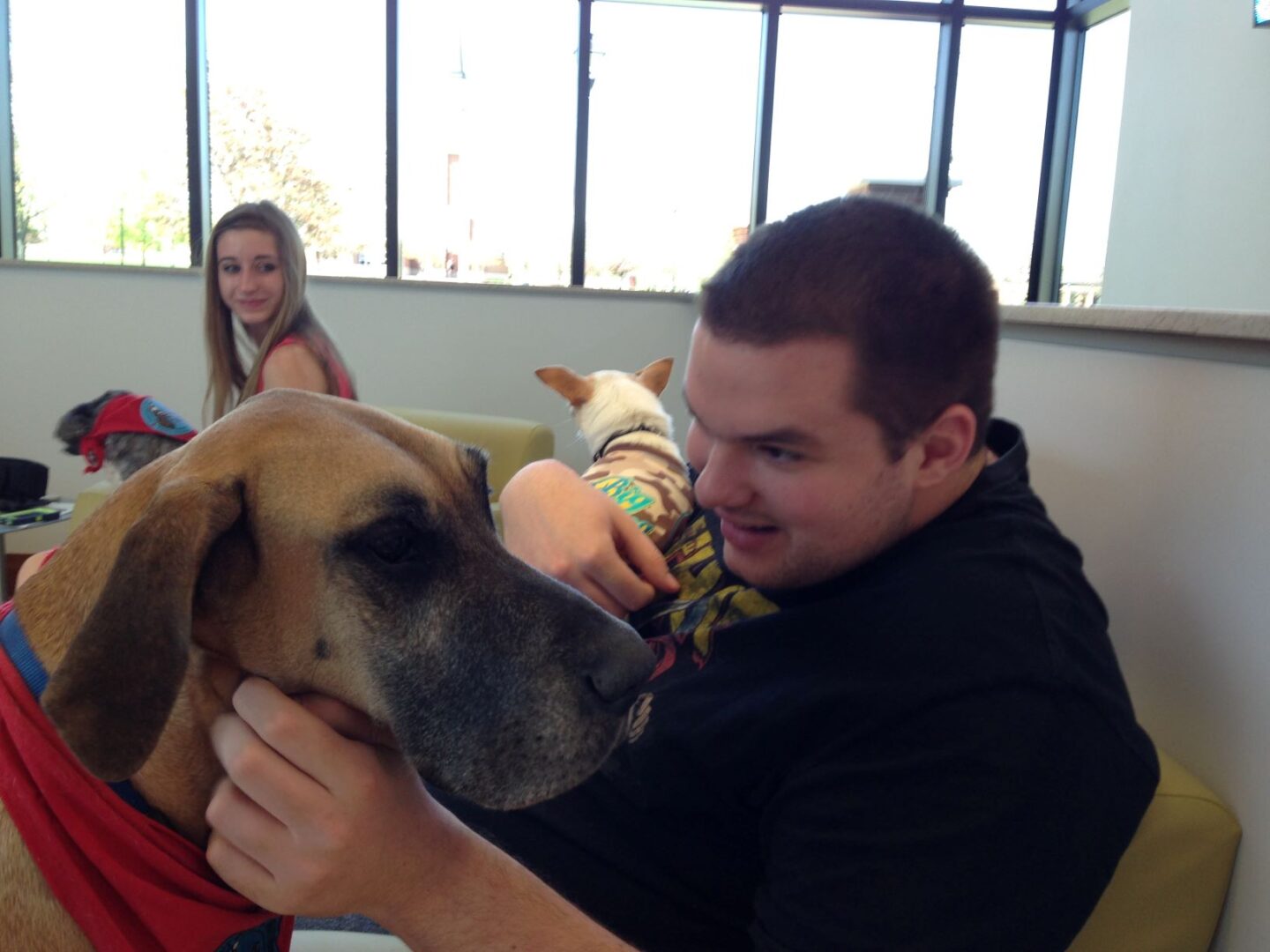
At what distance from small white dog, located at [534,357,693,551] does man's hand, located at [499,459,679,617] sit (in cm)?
25

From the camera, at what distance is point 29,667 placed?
877mm

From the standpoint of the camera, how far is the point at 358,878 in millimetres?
879

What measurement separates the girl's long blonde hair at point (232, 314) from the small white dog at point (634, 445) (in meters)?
0.93

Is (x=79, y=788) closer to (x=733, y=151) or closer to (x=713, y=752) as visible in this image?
(x=713, y=752)

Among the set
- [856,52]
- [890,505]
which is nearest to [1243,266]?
[856,52]

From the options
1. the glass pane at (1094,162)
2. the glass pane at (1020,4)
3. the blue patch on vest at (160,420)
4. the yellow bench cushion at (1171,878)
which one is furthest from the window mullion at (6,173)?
the glass pane at (1094,162)

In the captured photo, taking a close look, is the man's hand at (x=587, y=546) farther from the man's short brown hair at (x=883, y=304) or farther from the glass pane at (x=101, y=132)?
the glass pane at (x=101, y=132)

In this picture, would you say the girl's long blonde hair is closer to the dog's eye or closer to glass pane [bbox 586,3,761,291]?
the dog's eye

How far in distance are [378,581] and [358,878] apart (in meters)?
0.30

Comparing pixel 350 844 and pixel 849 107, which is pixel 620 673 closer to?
pixel 350 844

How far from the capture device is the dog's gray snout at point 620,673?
94cm

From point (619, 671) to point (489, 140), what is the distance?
515 centimetres

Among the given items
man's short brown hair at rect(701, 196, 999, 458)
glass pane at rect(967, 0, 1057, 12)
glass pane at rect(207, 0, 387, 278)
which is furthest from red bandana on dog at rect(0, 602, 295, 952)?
glass pane at rect(967, 0, 1057, 12)

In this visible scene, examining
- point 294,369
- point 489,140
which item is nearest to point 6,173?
point 489,140
